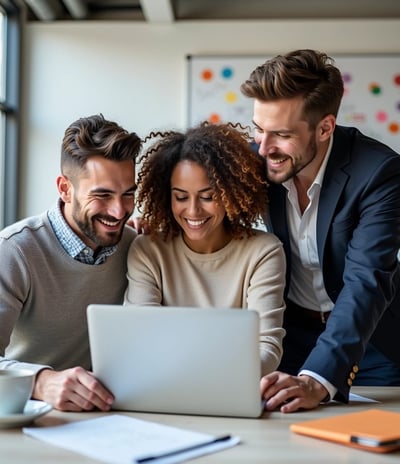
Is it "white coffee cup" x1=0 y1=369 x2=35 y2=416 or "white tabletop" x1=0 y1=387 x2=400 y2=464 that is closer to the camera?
"white tabletop" x1=0 y1=387 x2=400 y2=464

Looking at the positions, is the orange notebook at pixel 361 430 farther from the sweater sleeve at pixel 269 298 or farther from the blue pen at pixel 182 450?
the sweater sleeve at pixel 269 298

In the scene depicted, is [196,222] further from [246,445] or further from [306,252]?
[246,445]

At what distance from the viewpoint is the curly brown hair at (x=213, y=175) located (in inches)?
74.7

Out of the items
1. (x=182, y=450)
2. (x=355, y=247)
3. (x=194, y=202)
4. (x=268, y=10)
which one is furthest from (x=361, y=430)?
(x=268, y=10)

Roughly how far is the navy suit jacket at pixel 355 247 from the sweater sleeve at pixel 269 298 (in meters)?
0.11

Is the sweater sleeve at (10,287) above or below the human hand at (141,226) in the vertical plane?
below

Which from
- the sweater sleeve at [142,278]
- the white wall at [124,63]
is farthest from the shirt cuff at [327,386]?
the white wall at [124,63]

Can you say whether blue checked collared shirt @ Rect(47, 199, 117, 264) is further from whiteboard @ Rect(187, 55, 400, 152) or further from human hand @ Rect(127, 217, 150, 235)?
whiteboard @ Rect(187, 55, 400, 152)

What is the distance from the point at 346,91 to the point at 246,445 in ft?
12.1

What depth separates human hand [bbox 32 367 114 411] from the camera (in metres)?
1.38

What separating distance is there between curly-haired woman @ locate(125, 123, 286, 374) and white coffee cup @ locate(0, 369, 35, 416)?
1.83ft

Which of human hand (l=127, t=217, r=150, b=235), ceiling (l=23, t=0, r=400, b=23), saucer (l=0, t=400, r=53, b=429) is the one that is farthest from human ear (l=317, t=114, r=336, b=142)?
ceiling (l=23, t=0, r=400, b=23)

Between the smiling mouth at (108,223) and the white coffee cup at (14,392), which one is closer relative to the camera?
the white coffee cup at (14,392)

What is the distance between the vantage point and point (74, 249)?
6.20ft
